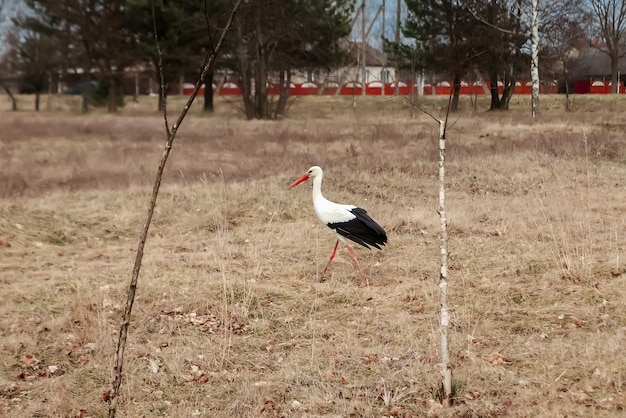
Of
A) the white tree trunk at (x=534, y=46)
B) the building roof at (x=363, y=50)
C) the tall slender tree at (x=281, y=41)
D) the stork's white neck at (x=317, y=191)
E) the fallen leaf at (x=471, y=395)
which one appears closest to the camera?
the building roof at (x=363, y=50)

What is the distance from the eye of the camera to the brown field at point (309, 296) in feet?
15.2

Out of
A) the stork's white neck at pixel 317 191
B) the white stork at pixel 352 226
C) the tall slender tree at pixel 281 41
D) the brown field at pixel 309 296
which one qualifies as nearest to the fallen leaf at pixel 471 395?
the brown field at pixel 309 296

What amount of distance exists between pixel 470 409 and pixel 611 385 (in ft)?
3.20

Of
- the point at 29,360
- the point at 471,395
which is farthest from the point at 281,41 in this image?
the point at 471,395

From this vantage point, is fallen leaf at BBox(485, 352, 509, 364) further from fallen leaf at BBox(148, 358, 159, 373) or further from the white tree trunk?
the white tree trunk

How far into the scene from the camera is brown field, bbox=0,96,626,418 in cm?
464

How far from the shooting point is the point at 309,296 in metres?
6.61

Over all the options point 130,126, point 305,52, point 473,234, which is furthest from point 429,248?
point 305,52

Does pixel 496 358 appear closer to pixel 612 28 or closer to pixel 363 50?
pixel 363 50

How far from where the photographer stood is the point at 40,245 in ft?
28.8

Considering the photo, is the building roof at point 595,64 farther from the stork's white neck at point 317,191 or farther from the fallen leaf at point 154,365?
the fallen leaf at point 154,365

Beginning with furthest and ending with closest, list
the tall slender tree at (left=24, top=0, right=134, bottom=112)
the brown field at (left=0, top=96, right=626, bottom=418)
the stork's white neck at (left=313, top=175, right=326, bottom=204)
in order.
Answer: the tall slender tree at (left=24, top=0, right=134, bottom=112) → the stork's white neck at (left=313, top=175, right=326, bottom=204) → the brown field at (left=0, top=96, right=626, bottom=418)

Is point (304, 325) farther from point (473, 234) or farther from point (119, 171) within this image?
point (119, 171)

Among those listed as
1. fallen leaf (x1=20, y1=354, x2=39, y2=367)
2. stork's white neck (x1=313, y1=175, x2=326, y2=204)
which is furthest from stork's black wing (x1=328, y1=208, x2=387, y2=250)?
fallen leaf (x1=20, y1=354, x2=39, y2=367)
